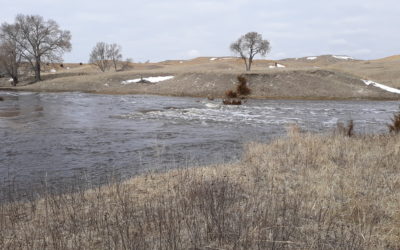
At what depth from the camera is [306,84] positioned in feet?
137

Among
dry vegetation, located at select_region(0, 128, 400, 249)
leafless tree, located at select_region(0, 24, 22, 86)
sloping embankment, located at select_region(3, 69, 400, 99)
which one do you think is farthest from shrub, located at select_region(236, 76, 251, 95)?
leafless tree, located at select_region(0, 24, 22, 86)

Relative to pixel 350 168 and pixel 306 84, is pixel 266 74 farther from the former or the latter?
pixel 350 168

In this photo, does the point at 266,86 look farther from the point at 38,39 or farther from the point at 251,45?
the point at 38,39

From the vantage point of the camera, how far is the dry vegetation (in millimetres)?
3902

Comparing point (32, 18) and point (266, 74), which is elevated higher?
point (32, 18)

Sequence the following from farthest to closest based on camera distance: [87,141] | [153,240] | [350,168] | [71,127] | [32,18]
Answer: [32,18] → [71,127] → [87,141] → [350,168] → [153,240]

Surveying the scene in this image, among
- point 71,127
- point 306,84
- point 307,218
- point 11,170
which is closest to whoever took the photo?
point 307,218

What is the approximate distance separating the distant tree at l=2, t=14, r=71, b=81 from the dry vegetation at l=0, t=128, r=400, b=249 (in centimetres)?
5786

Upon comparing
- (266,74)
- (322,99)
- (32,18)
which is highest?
(32,18)

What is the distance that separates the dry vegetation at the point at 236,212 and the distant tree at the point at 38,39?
5786 cm

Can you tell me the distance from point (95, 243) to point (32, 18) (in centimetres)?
6233

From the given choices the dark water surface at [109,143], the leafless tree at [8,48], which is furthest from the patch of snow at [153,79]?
the dark water surface at [109,143]

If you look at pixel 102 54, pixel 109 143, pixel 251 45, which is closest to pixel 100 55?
pixel 102 54

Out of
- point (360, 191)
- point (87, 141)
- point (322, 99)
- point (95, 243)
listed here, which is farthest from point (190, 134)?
point (322, 99)
